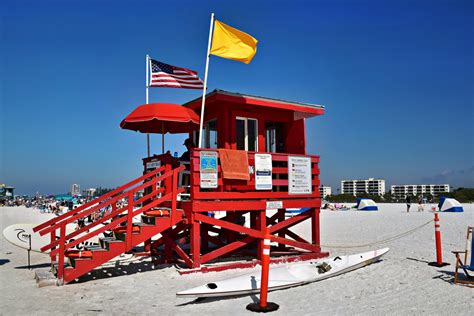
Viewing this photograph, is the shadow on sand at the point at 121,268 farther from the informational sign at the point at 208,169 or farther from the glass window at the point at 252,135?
the glass window at the point at 252,135

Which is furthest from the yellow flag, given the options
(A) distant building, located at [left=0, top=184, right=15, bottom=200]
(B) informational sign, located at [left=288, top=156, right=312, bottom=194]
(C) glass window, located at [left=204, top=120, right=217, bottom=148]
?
(A) distant building, located at [left=0, top=184, right=15, bottom=200]

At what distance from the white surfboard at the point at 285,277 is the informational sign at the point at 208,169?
2.62 meters

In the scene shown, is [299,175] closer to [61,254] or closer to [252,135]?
[252,135]

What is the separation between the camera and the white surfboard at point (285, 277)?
7.69 meters

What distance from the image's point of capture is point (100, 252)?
9.39 metres

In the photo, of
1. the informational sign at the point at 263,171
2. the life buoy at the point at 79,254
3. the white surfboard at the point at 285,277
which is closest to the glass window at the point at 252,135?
the informational sign at the point at 263,171

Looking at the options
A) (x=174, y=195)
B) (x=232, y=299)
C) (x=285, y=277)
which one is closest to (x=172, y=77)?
(x=174, y=195)

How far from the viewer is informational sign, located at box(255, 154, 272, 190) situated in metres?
11.5

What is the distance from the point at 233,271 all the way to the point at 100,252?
3364 millimetres

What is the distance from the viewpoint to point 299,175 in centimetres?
1238

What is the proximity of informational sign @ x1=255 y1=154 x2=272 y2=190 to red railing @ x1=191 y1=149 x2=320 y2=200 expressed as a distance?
114 mm

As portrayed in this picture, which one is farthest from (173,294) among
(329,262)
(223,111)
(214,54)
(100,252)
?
(214,54)

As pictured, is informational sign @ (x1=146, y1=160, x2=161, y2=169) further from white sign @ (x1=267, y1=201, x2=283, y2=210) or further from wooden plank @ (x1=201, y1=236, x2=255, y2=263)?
white sign @ (x1=267, y1=201, x2=283, y2=210)

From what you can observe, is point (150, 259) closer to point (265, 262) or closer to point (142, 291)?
point (142, 291)
